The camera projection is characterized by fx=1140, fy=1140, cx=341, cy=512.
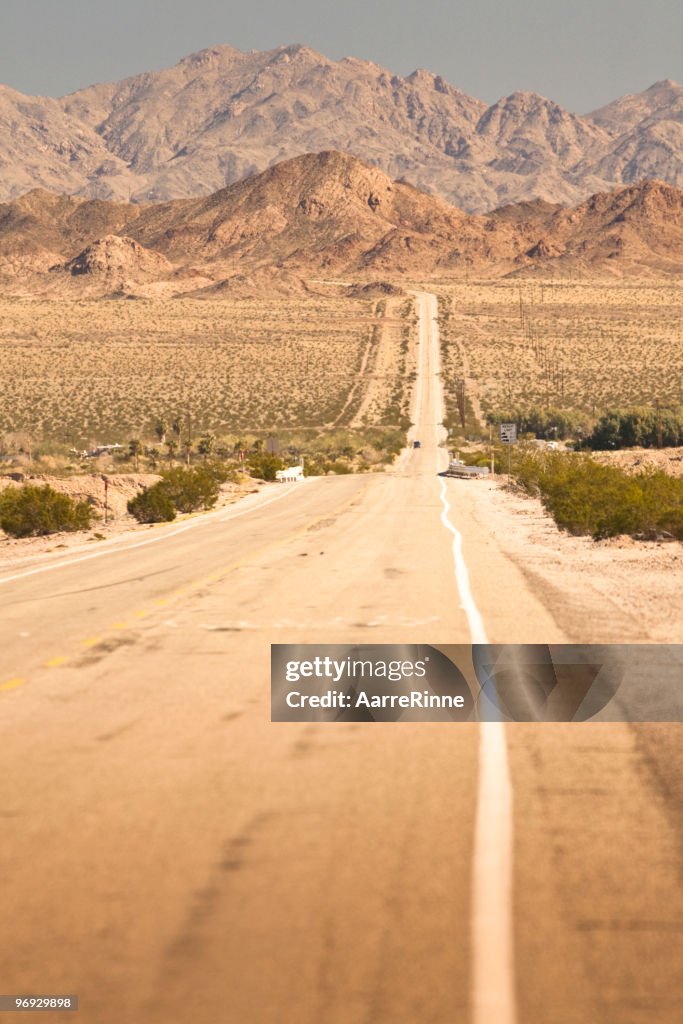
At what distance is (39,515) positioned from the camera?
27.9 metres

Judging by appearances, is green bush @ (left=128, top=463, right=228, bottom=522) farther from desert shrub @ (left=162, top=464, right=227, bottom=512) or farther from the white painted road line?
the white painted road line

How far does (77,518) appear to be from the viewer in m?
28.6

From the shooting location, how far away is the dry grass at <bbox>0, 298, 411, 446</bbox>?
88625mm

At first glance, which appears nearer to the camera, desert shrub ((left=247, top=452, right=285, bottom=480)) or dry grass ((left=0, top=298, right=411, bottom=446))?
desert shrub ((left=247, top=452, right=285, bottom=480))

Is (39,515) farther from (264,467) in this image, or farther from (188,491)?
(264,467)

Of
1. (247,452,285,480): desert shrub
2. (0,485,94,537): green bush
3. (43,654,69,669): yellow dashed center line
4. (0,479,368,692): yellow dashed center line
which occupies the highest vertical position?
(43,654,69,669): yellow dashed center line

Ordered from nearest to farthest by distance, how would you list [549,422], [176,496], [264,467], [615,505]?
[615,505] → [176,496] → [264,467] → [549,422]

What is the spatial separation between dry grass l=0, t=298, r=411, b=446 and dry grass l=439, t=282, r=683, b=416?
36.0 feet

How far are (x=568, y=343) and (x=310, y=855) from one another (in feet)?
416

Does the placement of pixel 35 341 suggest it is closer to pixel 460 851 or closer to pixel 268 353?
pixel 268 353

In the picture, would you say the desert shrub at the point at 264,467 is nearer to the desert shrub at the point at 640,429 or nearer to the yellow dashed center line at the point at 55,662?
the desert shrub at the point at 640,429

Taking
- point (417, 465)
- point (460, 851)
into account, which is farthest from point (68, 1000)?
point (417, 465)

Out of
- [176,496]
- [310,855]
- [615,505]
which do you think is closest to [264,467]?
[176,496]

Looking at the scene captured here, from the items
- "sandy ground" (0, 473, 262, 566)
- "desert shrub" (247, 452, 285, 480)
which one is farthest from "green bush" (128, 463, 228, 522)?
"desert shrub" (247, 452, 285, 480)
